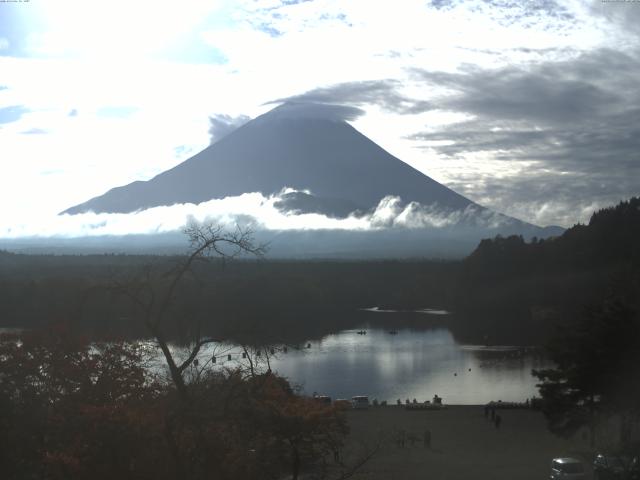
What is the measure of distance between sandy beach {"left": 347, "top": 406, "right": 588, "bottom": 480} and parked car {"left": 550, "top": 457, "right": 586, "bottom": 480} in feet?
0.47

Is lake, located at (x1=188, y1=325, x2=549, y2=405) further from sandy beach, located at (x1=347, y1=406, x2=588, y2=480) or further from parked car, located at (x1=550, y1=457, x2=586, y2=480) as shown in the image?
parked car, located at (x1=550, y1=457, x2=586, y2=480)

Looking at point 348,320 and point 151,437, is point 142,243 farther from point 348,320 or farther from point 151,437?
point 151,437

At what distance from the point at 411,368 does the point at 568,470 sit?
46.8 feet

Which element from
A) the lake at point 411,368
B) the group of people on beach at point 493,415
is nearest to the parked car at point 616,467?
the group of people on beach at point 493,415

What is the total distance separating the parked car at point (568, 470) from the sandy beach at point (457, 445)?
0.14 meters

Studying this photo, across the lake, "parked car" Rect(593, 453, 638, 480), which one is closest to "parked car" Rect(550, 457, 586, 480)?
"parked car" Rect(593, 453, 638, 480)

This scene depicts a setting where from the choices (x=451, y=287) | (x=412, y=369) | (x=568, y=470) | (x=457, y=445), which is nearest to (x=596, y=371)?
(x=568, y=470)

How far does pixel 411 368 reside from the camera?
73.5ft

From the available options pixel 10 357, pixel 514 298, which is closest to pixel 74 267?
pixel 514 298

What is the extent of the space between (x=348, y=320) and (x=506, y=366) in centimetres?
1527

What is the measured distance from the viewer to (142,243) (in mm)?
136750

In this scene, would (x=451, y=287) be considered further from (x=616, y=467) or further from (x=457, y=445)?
(x=616, y=467)

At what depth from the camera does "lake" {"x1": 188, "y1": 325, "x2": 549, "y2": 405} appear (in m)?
18.3

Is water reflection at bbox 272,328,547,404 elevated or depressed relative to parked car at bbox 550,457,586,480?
depressed
